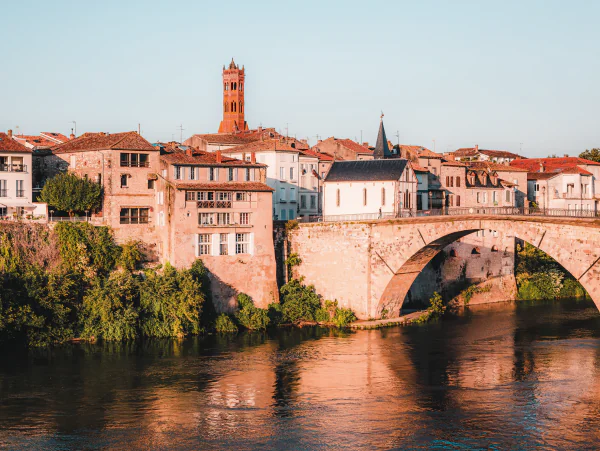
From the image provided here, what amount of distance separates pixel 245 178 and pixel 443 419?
27.8 m

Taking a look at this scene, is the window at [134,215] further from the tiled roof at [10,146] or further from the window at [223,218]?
the tiled roof at [10,146]

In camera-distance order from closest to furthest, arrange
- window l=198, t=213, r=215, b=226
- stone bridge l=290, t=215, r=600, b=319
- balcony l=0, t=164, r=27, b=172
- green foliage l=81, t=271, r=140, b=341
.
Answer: green foliage l=81, t=271, r=140, b=341
stone bridge l=290, t=215, r=600, b=319
window l=198, t=213, r=215, b=226
balcony l=0, t=164, r=27, b=172

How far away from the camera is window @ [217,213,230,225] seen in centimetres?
5866

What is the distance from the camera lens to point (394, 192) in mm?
62188

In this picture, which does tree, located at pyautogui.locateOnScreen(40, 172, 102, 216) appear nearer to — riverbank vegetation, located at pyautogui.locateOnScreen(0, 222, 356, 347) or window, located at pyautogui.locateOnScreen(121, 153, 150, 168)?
riverbank vegetation, located at pyautogui.locateOnScreen(0, 222, 356, 347)

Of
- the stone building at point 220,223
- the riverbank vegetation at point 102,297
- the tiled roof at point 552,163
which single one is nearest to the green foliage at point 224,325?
the riverbank vegetation at point 102,297

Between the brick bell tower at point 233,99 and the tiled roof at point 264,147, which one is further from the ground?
the brick bell tower at point 233,99

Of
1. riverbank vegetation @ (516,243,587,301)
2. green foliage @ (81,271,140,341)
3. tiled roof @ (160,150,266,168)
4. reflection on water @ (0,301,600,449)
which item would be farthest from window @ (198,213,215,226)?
riverbank vegetation @ (516,243,587,301)

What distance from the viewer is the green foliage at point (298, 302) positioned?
2327 inches

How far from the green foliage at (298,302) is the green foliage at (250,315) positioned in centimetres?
169

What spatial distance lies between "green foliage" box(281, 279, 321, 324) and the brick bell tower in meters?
51.6

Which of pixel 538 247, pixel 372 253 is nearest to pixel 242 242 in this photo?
pixel 372 253

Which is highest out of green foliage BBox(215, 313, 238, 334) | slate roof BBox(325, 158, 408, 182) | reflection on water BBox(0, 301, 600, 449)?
slate roof BBox(325, 158, 408, 182)

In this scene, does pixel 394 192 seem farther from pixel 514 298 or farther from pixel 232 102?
pixel 232 102
